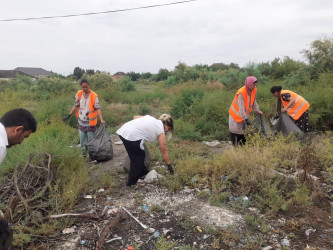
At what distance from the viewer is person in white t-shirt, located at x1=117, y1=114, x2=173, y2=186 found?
3.45 m

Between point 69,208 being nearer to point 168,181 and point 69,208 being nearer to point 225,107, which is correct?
point 168,181

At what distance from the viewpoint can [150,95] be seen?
13.6 metres

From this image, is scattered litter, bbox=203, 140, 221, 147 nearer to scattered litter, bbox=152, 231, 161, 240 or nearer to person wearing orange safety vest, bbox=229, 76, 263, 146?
person wearing orange safety vest, bbox=229, 76, 263, 146

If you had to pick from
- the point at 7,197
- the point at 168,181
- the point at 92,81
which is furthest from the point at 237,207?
the point at 92,81

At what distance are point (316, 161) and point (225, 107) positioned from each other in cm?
341

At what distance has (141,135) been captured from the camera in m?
3.51

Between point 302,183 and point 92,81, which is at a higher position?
point 92,81

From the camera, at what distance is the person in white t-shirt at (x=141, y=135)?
11.3ft

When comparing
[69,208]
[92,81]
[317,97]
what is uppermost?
[92,81]

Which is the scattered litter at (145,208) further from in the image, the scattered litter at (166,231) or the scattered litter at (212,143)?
Result: the scattered litter at (212,143)

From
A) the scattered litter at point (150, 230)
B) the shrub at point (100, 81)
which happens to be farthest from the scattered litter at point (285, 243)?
the shrub at point (100, 81)

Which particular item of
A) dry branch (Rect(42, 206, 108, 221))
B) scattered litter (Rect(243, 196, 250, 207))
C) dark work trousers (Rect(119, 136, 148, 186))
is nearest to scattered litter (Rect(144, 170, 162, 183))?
dark work trousers (Rect(119, 136, 148, 186))

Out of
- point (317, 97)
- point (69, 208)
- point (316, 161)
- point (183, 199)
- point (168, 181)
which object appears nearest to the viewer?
point (69, 208)

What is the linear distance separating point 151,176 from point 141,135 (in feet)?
2.51
